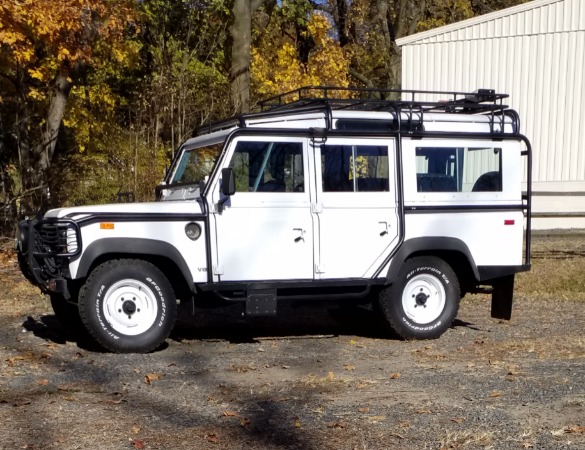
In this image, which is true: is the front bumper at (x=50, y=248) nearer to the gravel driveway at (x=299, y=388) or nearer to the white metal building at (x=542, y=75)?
the gravel driveway at (x=299, y=388)

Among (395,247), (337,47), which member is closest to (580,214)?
(395,247)

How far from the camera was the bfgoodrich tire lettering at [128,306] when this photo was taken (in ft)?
27.2

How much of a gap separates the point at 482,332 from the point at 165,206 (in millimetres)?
3919

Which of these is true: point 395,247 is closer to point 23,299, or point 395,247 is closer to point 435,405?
point 435,405

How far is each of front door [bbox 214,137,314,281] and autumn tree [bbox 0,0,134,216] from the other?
7.61 meters

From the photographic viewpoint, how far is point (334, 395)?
22.5 ft

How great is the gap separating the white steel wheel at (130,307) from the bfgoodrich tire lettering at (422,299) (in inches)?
95.1

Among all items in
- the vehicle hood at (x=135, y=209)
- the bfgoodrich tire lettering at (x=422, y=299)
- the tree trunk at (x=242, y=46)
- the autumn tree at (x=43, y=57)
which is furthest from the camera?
the tree trunk at (x=242, y=46)

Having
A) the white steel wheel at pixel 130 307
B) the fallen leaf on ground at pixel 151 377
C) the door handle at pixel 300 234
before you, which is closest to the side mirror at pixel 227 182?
the door handle at pixel 300 234

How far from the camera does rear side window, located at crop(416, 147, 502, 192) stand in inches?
367

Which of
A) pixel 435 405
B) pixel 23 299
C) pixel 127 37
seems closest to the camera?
pixel 435 405

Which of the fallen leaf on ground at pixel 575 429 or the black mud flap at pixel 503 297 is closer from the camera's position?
the fallen leaf on ground at pixel 575 429

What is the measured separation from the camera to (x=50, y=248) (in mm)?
8359

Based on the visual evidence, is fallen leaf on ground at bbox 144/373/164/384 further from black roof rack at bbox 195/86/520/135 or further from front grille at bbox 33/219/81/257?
black roof rack at bbox 195/86/520/135
